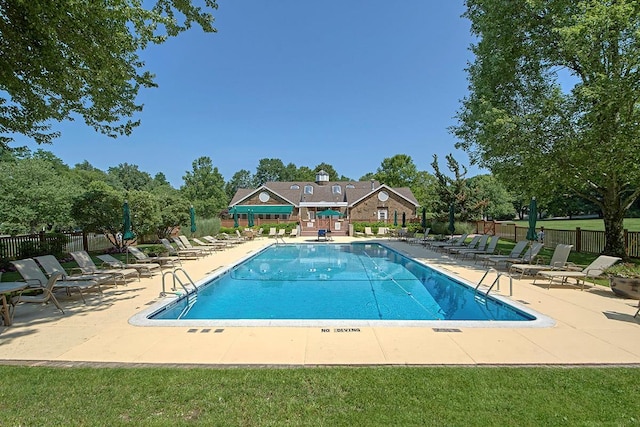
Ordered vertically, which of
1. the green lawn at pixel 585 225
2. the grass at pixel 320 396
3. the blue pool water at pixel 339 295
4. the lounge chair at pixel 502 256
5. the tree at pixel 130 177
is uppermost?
the tree at pixel 130 177

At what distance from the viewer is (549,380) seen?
4.00m

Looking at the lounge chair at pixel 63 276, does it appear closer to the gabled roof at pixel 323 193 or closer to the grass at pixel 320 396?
the grass at pixel 320 396

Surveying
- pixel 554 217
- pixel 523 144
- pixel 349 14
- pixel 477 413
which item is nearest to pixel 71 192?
pixel 349 14

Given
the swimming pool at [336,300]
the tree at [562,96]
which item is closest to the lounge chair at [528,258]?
the swimming pool at [336,300]

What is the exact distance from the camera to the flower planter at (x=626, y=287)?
8.04m

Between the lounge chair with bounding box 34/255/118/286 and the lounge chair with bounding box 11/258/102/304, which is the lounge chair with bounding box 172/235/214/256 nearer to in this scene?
the lounge chair with bounding box 34/255/118/286

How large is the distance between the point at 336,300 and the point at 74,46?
830 centimetres

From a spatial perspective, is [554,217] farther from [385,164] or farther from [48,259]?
[48,259]

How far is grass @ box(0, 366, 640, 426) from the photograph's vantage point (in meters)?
3.24

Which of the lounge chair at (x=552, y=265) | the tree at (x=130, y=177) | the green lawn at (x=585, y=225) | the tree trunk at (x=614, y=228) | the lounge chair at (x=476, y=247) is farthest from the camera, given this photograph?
the tree at (x=130, y=177)

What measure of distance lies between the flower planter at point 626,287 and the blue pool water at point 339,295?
290 centimetres

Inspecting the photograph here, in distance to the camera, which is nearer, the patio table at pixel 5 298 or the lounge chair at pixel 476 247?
the patio table at pixel 5 298

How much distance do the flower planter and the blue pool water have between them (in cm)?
290

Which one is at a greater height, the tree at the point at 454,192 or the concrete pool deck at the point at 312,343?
the tree at the point at 454,192
